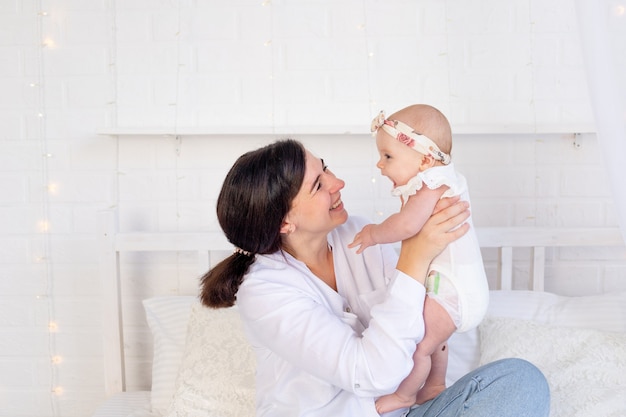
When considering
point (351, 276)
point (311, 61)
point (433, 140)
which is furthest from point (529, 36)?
point (351, 276)

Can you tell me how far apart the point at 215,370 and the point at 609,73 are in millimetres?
1171

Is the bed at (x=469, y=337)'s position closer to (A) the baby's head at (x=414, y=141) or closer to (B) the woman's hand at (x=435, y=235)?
(B) the woman's hand at (x=435, y=235)

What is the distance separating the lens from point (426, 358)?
1.36m

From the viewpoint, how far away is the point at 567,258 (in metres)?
2.16

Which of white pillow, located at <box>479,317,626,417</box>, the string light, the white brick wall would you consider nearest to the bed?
white pillow, located at <box>479,317,626,417</box>

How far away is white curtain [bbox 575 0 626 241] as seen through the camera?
3.97 feet

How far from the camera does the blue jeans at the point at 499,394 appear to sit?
4.11 ft

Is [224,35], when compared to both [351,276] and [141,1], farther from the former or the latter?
[351,276]

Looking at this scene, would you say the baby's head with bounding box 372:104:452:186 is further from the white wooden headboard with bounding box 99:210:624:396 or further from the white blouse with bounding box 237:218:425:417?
the white wooden headboard with bounding box 99:210:624:396

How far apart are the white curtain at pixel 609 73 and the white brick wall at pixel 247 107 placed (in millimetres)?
771

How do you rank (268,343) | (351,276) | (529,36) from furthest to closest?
(529,36), (351,276), (268,343)

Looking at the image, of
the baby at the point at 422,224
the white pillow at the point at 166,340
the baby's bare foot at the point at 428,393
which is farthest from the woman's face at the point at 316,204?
the white pillow at the point at 166,340

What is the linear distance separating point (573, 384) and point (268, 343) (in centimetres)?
73

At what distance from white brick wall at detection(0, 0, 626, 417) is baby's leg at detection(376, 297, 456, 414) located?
2.59 ft
